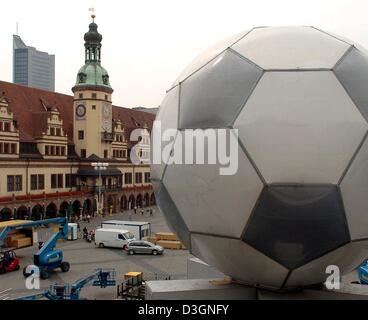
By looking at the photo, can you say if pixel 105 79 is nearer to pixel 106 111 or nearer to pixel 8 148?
pixel 106 111

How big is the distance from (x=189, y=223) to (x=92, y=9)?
44929 millimetres

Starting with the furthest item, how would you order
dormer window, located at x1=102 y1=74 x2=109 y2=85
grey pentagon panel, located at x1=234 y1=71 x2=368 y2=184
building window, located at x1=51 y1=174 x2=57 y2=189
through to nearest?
dormer window, located at x1=102 y1=74 x2=109 y2=85 < building window, located at x1=51 y1=174 x2=57 y2=189 < grey pentagon panel, located at x1=234 y1=71 x2=368 y2=184

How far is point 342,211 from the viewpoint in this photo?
5371 mm

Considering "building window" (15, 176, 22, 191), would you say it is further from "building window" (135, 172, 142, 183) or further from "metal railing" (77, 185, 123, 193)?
"building window" (135, 172, 142, 183)

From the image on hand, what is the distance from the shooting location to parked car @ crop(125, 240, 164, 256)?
25.2 meters

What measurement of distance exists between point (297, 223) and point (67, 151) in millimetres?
40835

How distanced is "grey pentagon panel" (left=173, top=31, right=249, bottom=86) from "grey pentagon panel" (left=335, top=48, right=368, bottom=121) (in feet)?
4.82

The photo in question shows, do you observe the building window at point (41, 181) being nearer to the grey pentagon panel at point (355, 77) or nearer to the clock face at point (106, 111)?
the clock face at point (106, 111)

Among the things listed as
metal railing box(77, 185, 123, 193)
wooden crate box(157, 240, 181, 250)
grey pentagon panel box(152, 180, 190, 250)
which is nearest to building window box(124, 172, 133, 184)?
metal railing box(77, 185, 123, 193)

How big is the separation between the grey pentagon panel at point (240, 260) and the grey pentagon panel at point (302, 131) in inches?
42.3

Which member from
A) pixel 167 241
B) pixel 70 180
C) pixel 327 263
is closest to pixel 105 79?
pixel 70 180

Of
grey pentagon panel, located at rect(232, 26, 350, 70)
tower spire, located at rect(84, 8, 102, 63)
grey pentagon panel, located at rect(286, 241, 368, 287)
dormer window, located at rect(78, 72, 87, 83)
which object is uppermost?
tower spire, located at rect(84, 8, 102, 63)

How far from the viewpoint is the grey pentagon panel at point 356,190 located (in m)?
5.29
